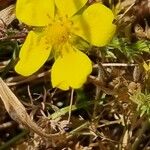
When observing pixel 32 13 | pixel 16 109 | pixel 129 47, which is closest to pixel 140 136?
pixel 129 47

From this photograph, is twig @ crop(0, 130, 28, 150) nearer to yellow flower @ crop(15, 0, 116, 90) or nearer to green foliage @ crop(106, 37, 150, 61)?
yellow flower @ crop(15, 0, 116, 90)

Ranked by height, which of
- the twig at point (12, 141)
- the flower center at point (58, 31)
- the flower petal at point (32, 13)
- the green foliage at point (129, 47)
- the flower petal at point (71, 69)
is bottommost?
the twig at point (12, 141)

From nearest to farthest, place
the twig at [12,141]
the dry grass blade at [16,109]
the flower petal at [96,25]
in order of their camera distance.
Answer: the flower petal at [96,25], the dry grass blade at [16,109], the twig at [12,141]

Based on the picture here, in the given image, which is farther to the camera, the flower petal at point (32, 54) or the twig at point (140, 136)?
the twig at point (140, 136)

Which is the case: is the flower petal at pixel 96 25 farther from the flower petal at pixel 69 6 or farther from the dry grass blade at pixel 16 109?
the dry grass blade at pixel 16 109

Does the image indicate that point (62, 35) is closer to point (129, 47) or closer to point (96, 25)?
point (96, 25)

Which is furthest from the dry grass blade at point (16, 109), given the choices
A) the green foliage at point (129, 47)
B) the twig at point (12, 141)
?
the green foliage at point (129, 47)
